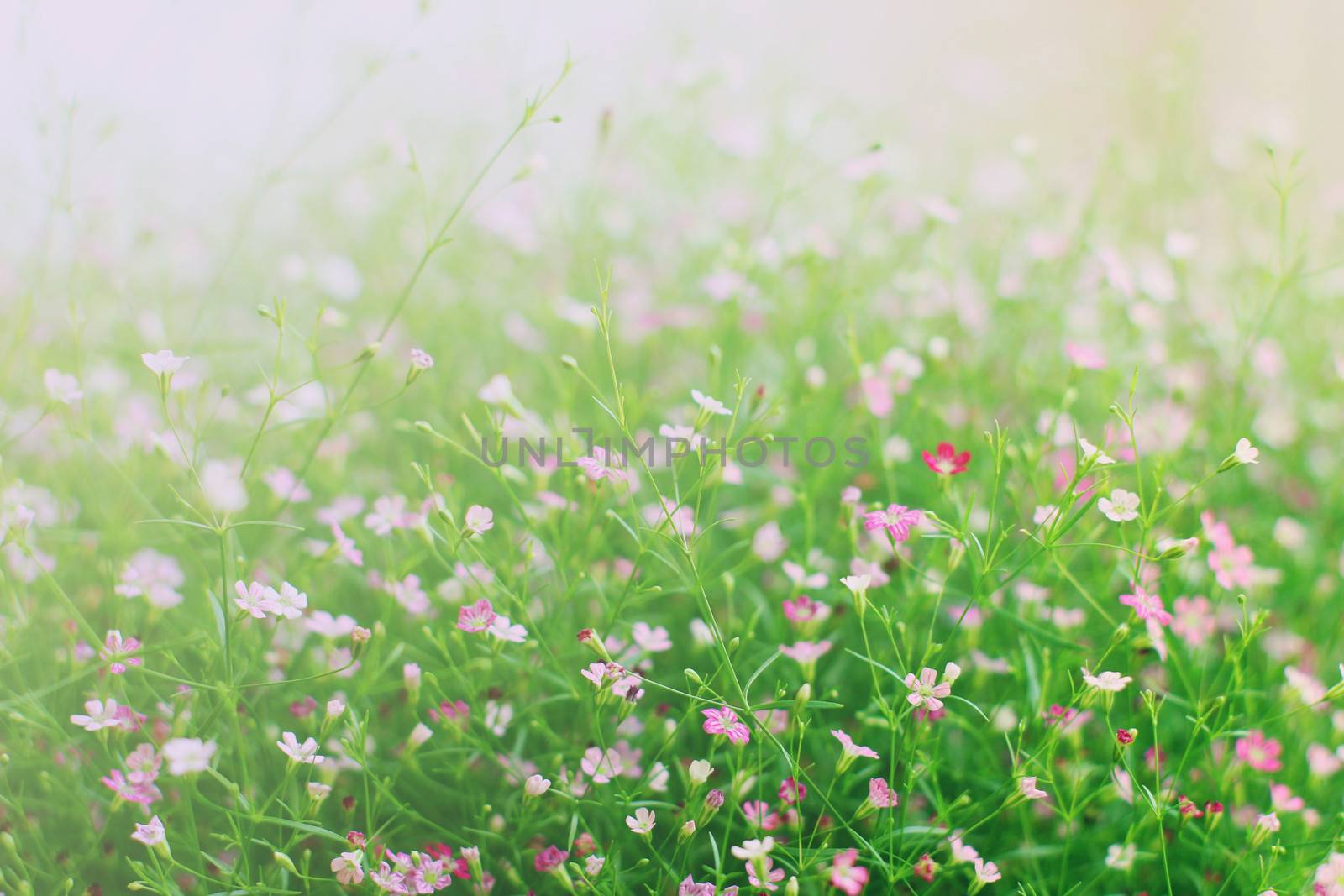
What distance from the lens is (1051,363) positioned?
175cm

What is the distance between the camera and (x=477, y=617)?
103 cm

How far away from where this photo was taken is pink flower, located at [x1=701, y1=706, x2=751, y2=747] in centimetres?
96

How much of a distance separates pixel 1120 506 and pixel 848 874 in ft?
1.63

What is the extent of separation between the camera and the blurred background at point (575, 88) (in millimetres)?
2037

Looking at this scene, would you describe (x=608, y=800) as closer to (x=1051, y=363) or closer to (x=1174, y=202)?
(x=1051, y=363)

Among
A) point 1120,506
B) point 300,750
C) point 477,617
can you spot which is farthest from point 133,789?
point 1120,506

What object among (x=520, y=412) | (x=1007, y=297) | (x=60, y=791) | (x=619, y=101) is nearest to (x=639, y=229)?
(x=619, y=101)

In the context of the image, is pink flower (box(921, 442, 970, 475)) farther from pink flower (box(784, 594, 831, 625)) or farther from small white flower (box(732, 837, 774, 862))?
small white flower (box(732, 837, 774, 862))

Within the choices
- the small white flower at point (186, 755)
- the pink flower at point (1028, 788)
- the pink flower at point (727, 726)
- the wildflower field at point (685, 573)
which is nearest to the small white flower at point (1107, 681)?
the wildflower field at point (685, 573)

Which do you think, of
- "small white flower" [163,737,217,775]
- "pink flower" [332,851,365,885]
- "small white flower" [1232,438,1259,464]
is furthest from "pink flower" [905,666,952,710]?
"small white flower" [163,737,217,775]

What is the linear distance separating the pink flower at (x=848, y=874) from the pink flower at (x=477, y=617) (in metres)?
0.43

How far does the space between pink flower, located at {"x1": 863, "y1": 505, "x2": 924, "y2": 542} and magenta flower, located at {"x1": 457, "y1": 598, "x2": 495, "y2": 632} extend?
0.42 m

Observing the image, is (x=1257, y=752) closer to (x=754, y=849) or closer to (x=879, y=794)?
(x=879, y=794)

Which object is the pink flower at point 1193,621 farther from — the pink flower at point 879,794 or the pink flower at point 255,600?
the pink flower at point 255,600
